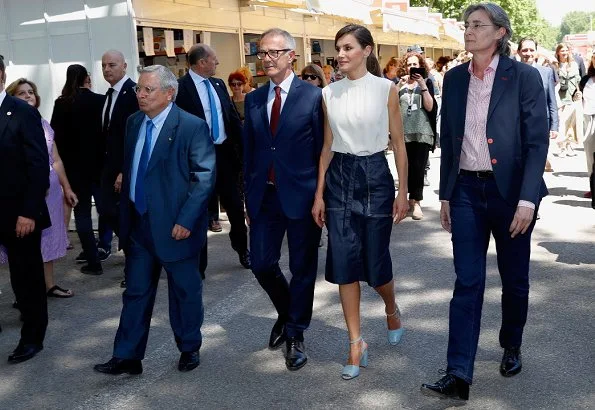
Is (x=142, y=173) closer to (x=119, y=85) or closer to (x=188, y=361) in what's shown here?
(x=188, y=361)

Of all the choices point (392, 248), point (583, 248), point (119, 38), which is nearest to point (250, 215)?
point (392, 248)

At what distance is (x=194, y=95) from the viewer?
25.3 ft

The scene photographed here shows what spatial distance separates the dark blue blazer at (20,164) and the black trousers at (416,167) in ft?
16.9

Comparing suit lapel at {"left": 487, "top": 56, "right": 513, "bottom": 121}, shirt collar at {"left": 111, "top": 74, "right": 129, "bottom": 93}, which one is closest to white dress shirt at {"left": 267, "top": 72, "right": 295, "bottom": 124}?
suit lapel at {"left": 487, "top": 56, "right": 513, "bottom": 121}

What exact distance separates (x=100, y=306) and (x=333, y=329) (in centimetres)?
203

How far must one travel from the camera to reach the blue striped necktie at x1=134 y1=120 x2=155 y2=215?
4.80 meters

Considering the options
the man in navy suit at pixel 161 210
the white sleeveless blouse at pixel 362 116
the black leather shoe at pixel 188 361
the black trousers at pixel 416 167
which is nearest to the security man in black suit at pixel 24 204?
the man in navy suit at pixel 161 210

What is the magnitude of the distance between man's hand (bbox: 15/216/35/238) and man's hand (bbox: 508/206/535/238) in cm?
287

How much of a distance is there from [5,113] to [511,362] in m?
3.34

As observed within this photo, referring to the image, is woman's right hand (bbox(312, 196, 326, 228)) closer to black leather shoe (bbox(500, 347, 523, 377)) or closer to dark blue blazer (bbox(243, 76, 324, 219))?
dark blue blazer (bbox(243, 76, 324, 219))

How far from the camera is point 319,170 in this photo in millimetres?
4832

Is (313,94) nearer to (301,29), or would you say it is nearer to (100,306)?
(100,306)

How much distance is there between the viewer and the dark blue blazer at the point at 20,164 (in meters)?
5.18

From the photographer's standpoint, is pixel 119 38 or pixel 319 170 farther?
pixel 119 38
